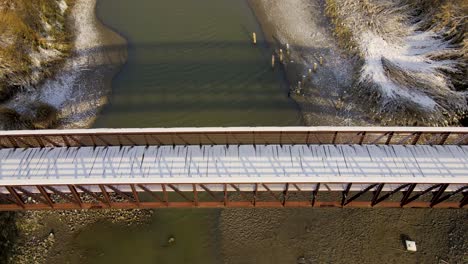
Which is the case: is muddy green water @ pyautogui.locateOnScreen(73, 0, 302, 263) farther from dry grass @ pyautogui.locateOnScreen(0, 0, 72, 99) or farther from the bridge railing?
dry grass @ pyautogui.locateOnScreen(0, 0, 72, 99)

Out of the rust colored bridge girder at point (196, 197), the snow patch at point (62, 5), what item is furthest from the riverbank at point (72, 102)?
the rust colored bridge girder at point (196, 197)

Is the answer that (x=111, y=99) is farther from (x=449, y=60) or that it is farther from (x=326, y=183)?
(x=449, y=60)

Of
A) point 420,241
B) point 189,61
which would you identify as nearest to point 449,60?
point 420,241

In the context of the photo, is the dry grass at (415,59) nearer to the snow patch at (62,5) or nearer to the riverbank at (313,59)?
the riverbank at (313,59)

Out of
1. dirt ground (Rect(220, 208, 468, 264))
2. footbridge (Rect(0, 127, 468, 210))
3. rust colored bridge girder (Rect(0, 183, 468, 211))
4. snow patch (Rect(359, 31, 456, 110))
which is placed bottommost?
dirt ground (Rect(220, 208, 468, 264))

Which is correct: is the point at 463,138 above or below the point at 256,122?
above

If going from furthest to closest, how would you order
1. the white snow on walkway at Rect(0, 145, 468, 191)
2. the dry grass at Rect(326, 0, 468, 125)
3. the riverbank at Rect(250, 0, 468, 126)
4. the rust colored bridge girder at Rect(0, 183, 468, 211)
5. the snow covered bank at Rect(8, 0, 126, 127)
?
the snow covered bank at Rect(8, 0, 126, 127)
the riverbank at Rect(250, 0, 468, 126)
the dry grass at Rect(326, 0, 468, 125)
the rust colored bridge girder at Rect(0, 183, 468, 211)
the white snow on walkway at Rect(0, 145, 468, 191)

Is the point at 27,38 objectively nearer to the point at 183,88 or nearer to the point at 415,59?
the point at 183,88

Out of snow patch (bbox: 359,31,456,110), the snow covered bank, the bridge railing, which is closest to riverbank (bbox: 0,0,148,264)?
the snow covered bank
